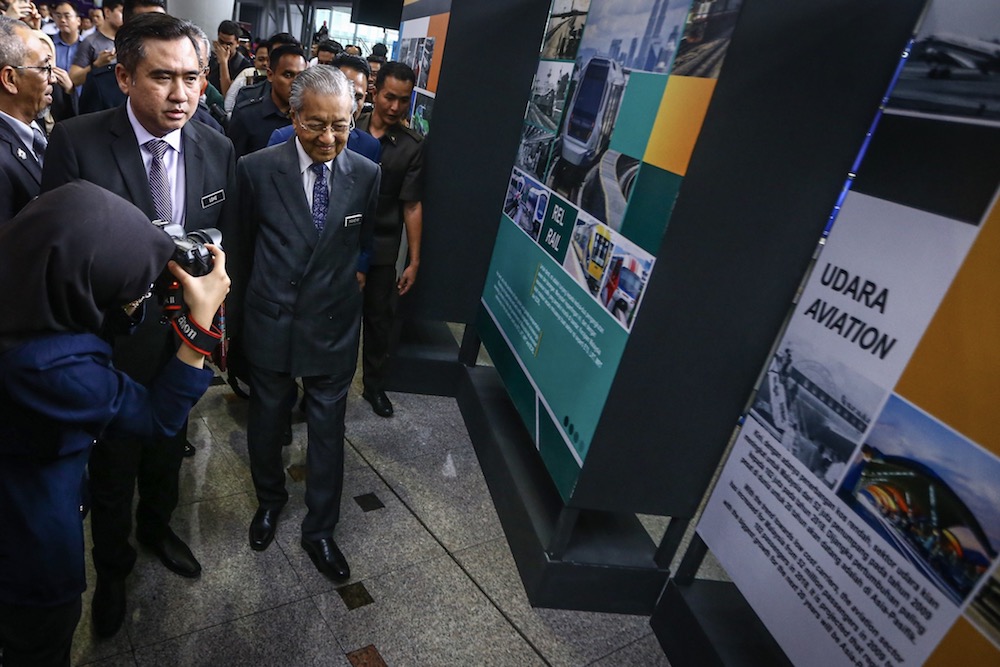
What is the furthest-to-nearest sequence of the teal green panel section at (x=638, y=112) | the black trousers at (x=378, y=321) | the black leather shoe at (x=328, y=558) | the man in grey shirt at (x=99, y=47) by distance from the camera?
the man in grey shirt at (x=99, y=47)
the black trousers at (x=378, y=321)
the black leather shoe at (x=328, y=558)
the teal green panel section at (x=638, y=112)

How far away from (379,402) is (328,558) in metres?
1.36

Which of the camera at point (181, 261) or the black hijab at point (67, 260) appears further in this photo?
the camera at point (181, 261)

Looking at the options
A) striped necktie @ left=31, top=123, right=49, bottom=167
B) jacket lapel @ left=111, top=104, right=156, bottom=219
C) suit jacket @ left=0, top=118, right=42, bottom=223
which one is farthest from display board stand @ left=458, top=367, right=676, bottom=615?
striped necktie @ left=31, top=123, right=49, bottom=167

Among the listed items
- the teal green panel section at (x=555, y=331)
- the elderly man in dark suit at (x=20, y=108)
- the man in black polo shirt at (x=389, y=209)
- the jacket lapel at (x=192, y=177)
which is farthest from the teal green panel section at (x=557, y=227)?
the elderly man in dark suit at (x=20, y=108)

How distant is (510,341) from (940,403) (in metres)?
2.09

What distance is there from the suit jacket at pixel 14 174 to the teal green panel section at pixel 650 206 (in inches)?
77.8

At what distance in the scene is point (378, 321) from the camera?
363 cm

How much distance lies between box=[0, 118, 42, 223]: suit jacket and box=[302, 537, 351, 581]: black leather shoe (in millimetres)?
1568

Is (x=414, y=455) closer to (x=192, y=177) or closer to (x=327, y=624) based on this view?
(x=327, y=624)

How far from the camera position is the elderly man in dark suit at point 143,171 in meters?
1.71

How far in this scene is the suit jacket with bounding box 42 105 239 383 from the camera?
169cm

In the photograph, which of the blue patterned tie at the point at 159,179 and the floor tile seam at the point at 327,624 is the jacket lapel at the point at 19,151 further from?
the floor tile seam at the point at 327,624

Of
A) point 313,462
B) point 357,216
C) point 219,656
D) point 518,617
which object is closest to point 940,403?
point 518,617

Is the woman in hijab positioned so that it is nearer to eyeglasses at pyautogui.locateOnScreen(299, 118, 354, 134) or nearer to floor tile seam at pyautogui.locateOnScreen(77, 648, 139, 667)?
floor tile seam at pyautogui.locateOnScreen(77, 648, 139, 667)
